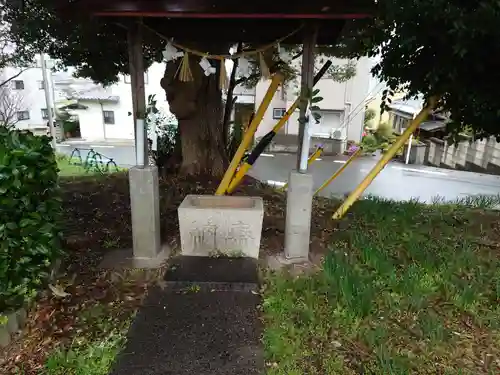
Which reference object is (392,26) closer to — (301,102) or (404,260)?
(301,102)

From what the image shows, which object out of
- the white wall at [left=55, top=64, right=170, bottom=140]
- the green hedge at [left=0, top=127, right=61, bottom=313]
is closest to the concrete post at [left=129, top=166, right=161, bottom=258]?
the green hedge at [left=0, top=127, right=61, bottom=313]

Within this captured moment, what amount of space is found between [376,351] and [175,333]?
1.46 m

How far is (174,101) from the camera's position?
234 inches

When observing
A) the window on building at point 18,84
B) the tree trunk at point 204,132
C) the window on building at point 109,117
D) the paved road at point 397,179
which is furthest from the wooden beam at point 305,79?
the window on building at point 18,84

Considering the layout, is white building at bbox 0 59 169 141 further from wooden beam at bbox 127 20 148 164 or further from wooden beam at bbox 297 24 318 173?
wooden beam at bbox 297 24 318 173

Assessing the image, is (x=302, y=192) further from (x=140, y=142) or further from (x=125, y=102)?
(x=125, y=102)

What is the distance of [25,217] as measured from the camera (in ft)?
8.70

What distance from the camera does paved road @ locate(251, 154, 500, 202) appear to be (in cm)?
1330

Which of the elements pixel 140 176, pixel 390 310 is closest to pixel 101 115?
pixel 140 176

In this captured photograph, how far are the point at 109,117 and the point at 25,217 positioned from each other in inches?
922

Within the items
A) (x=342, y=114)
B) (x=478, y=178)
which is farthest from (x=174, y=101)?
(x=342, y=114)

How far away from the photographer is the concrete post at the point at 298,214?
3656 millimetres

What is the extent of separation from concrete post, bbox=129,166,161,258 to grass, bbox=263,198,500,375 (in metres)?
1.28

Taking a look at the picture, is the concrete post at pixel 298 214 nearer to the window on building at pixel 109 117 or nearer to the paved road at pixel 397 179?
the paved road at pixel 397 179
